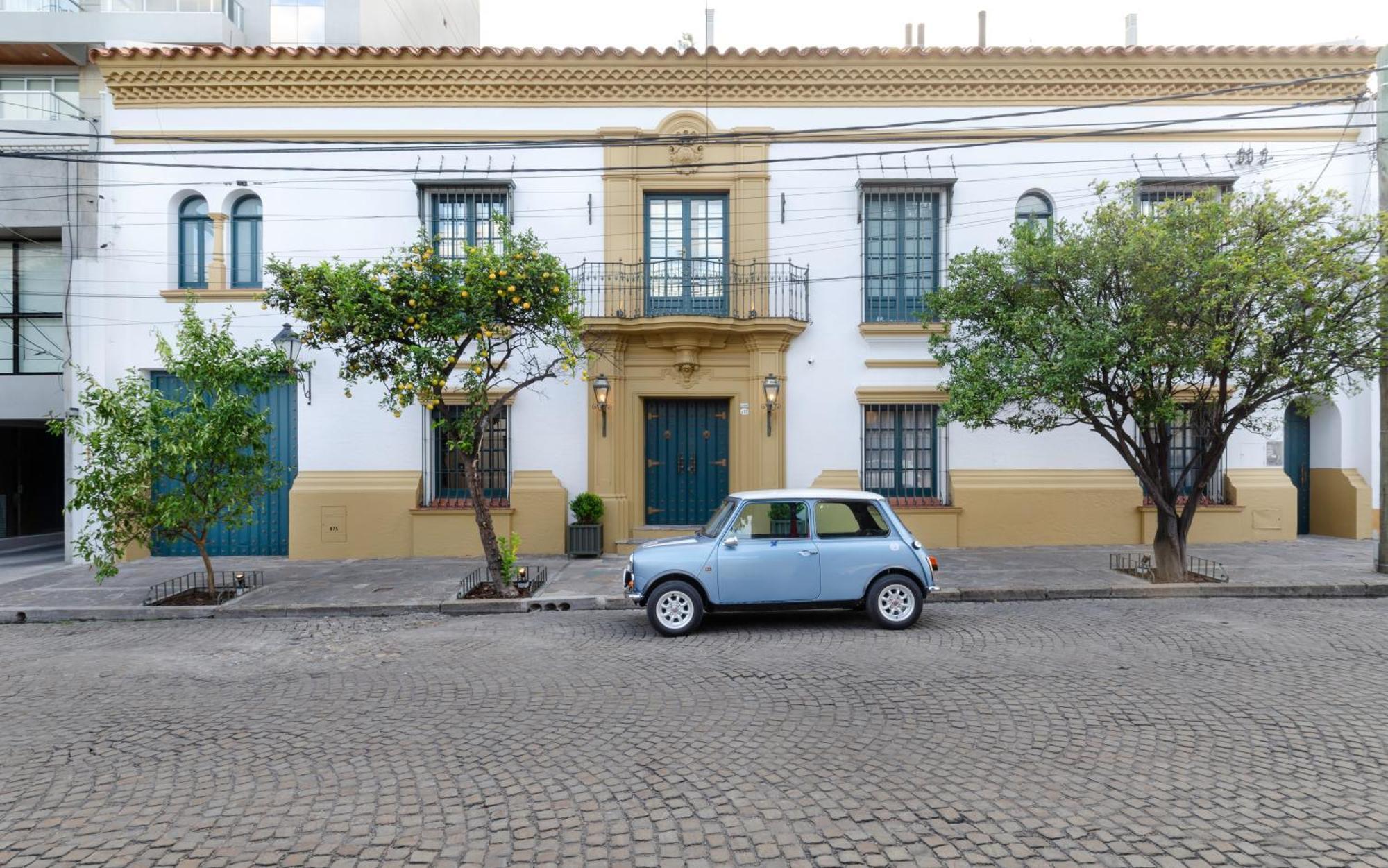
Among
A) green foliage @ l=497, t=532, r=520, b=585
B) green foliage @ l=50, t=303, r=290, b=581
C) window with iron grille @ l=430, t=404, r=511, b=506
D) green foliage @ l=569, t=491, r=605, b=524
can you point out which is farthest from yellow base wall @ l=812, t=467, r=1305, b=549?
green foliage @ l=50, t=303, r=290, b=581

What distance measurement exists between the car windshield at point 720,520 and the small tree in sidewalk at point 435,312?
10.2ft

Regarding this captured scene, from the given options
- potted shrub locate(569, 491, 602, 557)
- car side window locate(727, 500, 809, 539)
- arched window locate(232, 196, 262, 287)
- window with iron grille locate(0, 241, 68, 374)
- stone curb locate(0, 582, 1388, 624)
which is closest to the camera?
car side window locate(727, 500, 809, 539)

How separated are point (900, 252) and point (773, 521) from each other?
759 cm

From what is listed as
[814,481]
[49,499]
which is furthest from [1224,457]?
[49,499]

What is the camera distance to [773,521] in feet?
26.0

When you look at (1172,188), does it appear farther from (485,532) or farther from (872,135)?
(485,532)

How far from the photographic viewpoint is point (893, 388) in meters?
13.2

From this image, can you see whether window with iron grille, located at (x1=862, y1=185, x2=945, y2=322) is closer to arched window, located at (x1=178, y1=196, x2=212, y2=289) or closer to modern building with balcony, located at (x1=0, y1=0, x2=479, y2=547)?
modern building with balcony, located at (x1=0, y1=0, x2=479, y2=547)

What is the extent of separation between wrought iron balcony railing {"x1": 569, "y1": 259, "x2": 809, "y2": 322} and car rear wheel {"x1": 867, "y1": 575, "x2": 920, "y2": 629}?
247 inches

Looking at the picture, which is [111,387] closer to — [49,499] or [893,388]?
[49,499]

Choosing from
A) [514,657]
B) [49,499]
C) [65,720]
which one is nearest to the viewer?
[65,720]

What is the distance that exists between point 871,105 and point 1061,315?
5901 mm

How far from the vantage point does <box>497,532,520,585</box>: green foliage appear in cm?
1001

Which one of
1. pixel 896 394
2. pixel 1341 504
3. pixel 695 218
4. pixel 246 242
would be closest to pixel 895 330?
pixel 896 394
